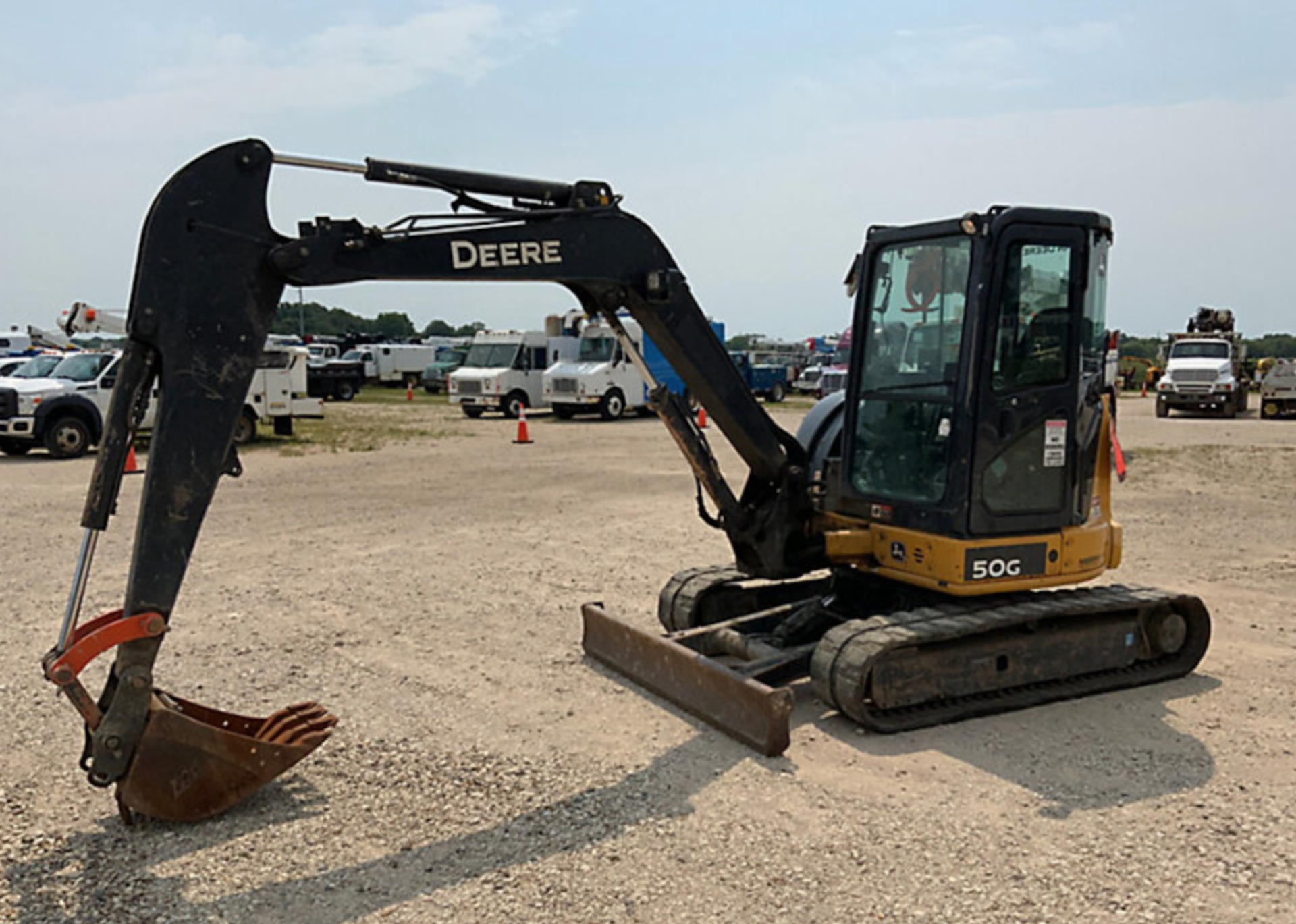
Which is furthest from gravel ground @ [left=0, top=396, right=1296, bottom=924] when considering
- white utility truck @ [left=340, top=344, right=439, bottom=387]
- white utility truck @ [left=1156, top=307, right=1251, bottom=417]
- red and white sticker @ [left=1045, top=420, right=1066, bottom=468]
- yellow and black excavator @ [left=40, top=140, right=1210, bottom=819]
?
white utility truck @ [left=340, top=344, right=439, bottom=387]

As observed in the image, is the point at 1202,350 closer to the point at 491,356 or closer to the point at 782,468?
the point at 491,356

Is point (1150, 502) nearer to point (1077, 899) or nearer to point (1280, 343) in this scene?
point (1077, 899)

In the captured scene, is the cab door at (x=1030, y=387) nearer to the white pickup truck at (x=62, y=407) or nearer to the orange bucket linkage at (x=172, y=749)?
the orange bucket linkage at (x=172, y=749)

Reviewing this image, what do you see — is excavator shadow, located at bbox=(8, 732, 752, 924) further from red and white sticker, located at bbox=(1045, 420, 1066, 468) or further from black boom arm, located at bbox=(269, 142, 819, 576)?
red and white sticker, located at bbox=(1045, 420, 1066, 468)

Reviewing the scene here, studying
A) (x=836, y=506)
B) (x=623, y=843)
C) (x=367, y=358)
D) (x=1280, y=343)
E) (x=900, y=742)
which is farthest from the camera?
(x=1280, y=343)

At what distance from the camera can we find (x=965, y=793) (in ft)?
17.8

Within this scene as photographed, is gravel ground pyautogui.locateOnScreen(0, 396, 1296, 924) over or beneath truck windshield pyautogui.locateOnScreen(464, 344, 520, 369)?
beneath

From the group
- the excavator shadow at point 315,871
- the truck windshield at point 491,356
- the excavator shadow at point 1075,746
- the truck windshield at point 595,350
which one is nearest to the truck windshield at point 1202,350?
the truck windshield at point 595,350

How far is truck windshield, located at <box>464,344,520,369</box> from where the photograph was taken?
105ft

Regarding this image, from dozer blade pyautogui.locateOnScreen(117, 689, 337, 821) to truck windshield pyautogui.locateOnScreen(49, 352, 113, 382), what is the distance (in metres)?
18.0

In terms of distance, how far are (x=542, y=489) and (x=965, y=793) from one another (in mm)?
10987

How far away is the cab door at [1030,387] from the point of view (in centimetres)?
642

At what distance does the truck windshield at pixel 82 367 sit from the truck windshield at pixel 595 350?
1250 centimetres

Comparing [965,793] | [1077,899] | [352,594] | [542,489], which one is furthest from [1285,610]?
[542,489]
